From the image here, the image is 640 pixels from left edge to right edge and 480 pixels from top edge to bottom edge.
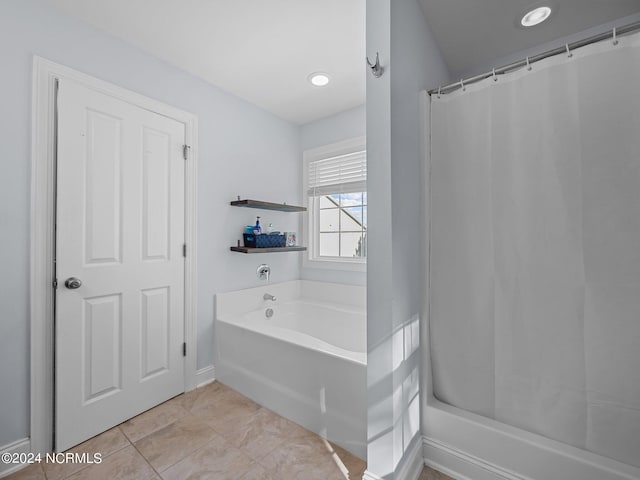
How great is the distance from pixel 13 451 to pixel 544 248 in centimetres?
267

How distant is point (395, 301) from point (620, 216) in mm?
878

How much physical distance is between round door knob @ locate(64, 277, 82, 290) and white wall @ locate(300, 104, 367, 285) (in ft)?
6.29

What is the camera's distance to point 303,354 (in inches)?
68.0

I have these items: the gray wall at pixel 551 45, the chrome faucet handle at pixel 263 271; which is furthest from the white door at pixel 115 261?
the gray wall at pixel 551 45

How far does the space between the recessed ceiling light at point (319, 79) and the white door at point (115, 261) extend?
106 centimetres

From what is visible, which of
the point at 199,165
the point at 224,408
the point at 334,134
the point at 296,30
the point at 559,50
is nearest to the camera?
the point at 559,50

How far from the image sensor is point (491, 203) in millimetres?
1338

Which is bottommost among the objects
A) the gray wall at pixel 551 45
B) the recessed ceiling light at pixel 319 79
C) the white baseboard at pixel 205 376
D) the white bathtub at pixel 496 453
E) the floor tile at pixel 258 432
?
the floor tile at pixel 258 432

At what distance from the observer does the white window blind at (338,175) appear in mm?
2762

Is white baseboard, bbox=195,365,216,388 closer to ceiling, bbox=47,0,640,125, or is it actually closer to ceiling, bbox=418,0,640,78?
ceiling, bbox=47,0,640,125

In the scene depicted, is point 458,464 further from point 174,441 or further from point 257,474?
point 174,441

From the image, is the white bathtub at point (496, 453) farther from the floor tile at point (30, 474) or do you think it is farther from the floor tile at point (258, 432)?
the floor tile at point (30, 474)

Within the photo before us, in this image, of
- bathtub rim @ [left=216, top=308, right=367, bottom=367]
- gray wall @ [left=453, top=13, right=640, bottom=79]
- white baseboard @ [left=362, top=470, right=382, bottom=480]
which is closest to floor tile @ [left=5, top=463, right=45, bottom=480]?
bathtub rim @ [left=216, top=308, right=367, bottom=367]

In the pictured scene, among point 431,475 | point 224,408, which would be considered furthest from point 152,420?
point 431,475
